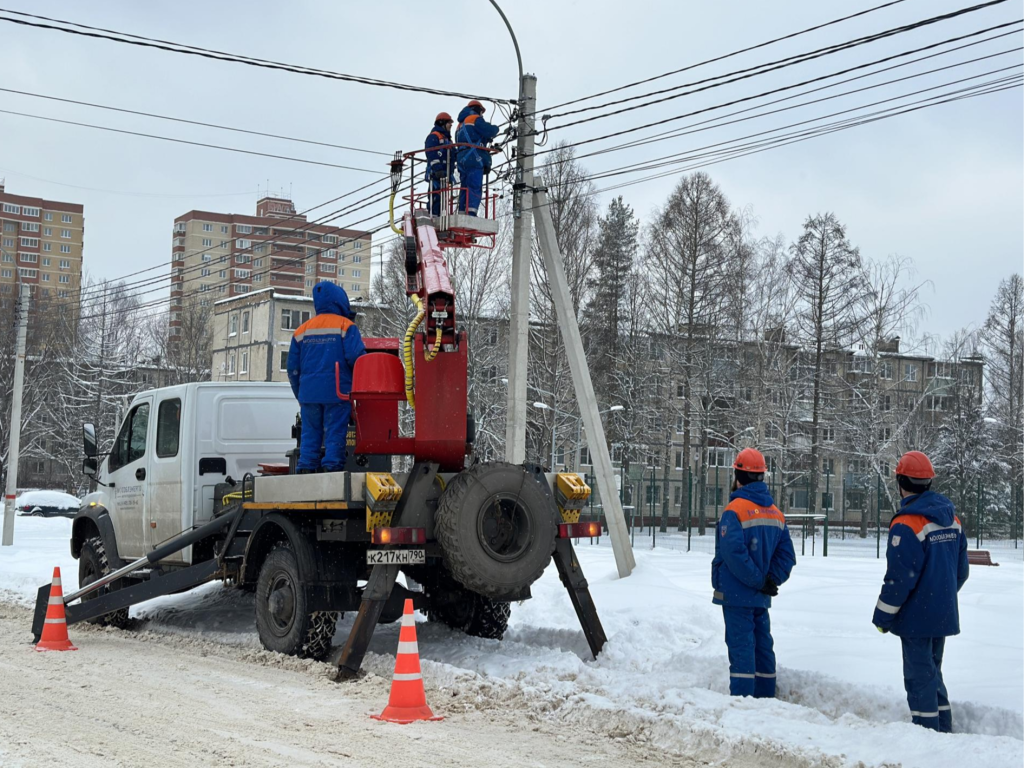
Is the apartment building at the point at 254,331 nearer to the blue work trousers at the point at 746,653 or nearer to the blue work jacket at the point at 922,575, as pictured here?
the blue work trousers at the point at 746,653

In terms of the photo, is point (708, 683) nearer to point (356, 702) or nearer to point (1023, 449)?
point (356, 702)

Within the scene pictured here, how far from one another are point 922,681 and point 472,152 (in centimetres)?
906

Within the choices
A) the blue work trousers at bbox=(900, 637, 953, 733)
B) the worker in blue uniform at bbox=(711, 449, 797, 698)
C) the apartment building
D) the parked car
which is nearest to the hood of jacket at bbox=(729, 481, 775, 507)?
the worker in blue uniform at bbox=(711, 449, 797, 698)

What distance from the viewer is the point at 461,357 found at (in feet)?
28.3

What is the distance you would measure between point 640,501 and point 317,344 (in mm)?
20421

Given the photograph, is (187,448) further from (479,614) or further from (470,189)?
(470,189)

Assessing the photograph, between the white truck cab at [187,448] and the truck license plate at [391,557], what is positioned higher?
the white truck cab at [187,448]

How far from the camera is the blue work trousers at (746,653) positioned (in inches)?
283

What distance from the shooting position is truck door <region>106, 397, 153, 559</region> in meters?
11.3

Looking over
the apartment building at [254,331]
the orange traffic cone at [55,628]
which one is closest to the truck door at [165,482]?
the orange traffic cone at [55,628]

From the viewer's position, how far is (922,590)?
6.38 meters

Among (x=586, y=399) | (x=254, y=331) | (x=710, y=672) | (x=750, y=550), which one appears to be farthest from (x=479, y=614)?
(x=254, y=331)

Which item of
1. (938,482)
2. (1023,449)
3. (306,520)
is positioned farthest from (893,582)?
(1023,449)

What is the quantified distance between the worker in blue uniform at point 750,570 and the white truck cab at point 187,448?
5.43 m
